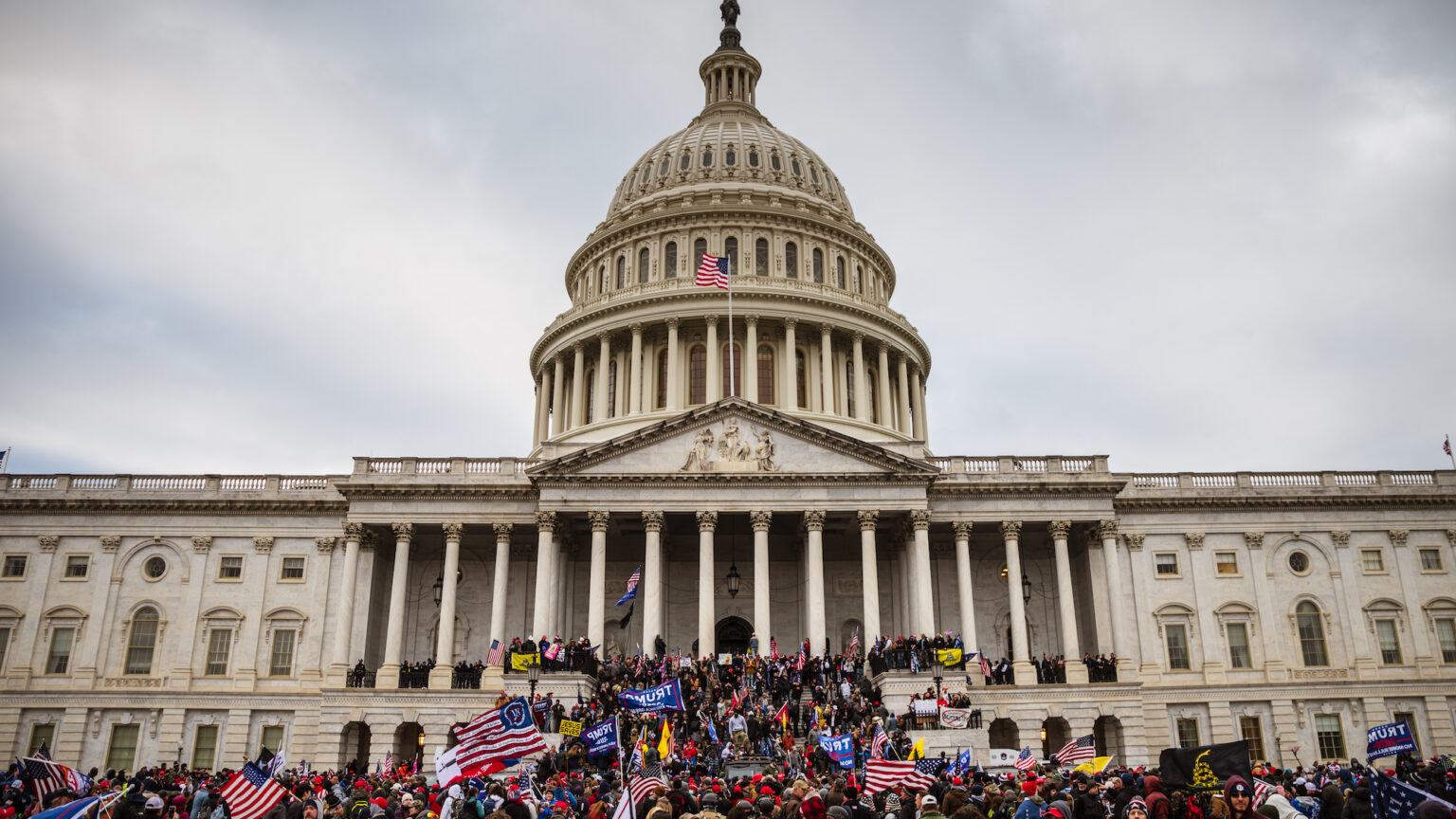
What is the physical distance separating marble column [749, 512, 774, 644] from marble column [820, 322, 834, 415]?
15.6m

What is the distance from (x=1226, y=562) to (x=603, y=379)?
34117 millimetres

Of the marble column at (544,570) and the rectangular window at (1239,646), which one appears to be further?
the rectangular window at (1239,646)

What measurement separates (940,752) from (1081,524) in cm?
1801

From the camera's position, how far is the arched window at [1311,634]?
1903 inches

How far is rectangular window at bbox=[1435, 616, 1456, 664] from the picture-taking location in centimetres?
4869

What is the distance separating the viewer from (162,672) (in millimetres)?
47438

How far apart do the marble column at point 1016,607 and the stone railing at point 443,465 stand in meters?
21.3

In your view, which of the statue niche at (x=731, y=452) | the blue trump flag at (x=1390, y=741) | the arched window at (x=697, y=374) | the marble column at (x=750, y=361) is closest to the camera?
the blue trump flag at (x=1390, y=741)

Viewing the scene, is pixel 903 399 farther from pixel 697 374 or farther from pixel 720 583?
pixel 720 583

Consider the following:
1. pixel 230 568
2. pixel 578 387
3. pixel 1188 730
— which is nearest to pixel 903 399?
pixel 578 387

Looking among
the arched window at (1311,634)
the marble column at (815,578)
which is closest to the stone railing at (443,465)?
the marble column at (815,578)

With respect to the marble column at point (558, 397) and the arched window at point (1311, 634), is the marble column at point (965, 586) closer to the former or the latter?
the arched window at point (1311, 634)

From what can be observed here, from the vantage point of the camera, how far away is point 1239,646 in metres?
48.4

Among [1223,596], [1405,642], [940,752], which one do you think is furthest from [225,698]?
[1405,642]
